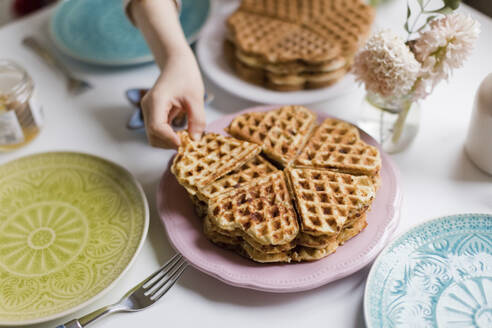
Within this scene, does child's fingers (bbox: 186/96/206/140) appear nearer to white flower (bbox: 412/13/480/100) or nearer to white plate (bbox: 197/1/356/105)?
white plate (bbox: 197/1/356/105)

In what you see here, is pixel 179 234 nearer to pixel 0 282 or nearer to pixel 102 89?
pixel 0 282

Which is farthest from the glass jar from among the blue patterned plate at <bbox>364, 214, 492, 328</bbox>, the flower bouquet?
the blue patterned plate at <bbox>364, 214, 492, 328</bbox>

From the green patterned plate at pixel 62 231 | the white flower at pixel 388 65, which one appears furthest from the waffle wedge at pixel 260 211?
the white flower at pixel 388 65

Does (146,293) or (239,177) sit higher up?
(239,177)

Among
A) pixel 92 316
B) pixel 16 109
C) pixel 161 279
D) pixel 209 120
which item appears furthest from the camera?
pixel 209 120

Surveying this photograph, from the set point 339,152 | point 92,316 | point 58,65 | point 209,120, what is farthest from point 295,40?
point 92,316

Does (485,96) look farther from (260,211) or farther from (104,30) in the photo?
(104,30)

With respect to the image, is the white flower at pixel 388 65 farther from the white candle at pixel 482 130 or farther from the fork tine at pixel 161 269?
the fork tine at pixel 161 269
